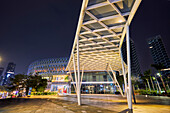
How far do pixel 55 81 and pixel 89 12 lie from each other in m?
45.5

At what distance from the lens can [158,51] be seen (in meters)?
152

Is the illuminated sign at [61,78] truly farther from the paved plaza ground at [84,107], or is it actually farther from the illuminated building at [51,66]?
the paved plaza ground at [84,107]

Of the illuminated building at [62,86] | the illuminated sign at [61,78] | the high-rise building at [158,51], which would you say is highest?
the high-rise building at [158,51]

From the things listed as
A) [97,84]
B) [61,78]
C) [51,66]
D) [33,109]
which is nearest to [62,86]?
[61,78]

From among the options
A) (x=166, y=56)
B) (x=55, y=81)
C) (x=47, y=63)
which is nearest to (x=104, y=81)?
(x=55, y=81)

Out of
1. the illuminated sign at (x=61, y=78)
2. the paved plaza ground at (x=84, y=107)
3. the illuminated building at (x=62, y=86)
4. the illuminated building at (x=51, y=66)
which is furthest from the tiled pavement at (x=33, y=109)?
the illuminated building at (x=51, y=66)

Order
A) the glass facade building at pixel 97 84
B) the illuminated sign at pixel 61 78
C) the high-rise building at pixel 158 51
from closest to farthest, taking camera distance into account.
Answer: the glass facade building at pixel 97 84 → the illuminated sign at pixel 61 78 → the high-rise building at pixel 158 51

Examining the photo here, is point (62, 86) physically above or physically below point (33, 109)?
below

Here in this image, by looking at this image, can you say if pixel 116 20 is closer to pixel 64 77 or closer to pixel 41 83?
pixel 41 83

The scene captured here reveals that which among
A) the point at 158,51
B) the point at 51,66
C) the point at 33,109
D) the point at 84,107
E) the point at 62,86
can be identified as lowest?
the point at 62,86

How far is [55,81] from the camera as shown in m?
48.2

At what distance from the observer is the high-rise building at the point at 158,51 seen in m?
141

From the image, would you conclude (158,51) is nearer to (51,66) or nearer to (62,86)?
(51,66)

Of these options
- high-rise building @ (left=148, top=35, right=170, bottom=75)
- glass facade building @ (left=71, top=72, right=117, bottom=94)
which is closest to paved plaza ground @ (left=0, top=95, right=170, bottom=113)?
glass facade building @ (left=71, top=72, right=117, bottom=94)
